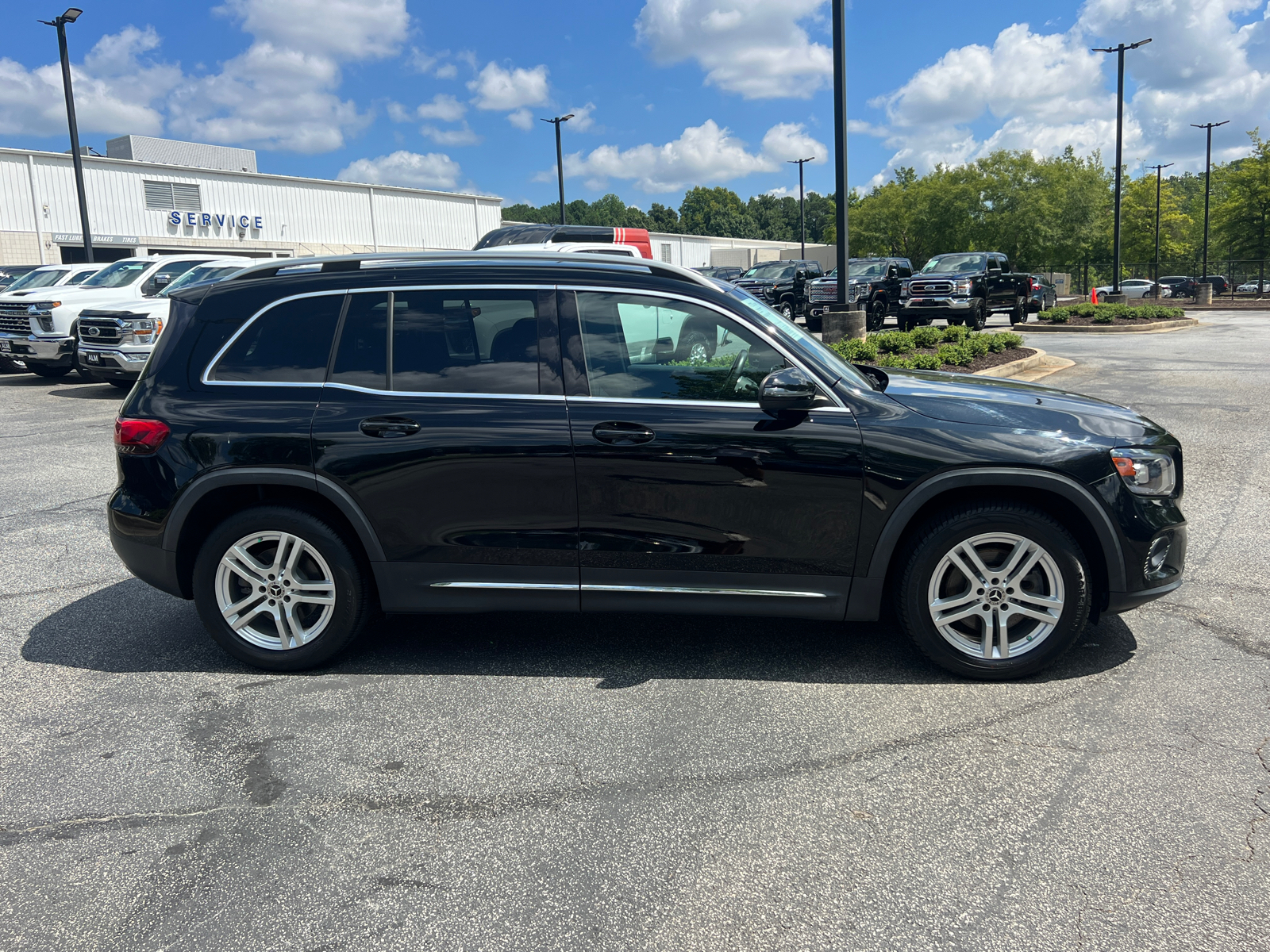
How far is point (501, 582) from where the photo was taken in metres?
4.36

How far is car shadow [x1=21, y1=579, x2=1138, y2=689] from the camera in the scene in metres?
4.43

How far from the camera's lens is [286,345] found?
4445 millimetres

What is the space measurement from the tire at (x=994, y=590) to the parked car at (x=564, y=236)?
1086 centimetres

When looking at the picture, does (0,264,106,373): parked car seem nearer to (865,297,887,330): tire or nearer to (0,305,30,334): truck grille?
(0,305,30,334): truck grille

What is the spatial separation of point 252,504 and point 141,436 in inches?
22.8

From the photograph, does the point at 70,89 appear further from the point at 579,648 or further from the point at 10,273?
the point at 579,648

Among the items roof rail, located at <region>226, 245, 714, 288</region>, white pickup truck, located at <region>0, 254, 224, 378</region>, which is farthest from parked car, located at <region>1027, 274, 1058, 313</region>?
roof rail, located at <region>226, 245, 714, 288</region>

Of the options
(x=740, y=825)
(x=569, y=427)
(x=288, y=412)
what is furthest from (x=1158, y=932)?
(x=288, y=412)

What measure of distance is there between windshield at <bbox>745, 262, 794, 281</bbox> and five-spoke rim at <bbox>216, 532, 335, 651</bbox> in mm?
25519

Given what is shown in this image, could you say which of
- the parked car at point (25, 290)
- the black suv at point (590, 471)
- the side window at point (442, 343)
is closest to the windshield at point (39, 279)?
the parked car at point (25, 290)

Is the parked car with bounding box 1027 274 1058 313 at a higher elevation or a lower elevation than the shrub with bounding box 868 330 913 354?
higher

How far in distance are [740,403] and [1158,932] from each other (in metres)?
2.40

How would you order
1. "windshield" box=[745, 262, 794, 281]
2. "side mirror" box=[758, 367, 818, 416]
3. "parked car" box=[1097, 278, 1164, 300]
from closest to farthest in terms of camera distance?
"side mirror" box=[758, 367, 818, 416] → "windshield" box=[745, 262, 794, 281] → "parked car" box=[1097, 278, 1164, 300]

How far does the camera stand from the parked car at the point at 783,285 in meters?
28.2
